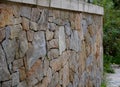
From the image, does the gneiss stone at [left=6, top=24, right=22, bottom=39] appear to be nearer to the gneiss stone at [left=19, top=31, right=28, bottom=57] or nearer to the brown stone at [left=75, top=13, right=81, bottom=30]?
the gneiss stone at [left=19, top=31, right=28, bottom=57]

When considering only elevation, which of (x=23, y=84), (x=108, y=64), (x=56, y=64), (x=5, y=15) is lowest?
(x=108, y=64)

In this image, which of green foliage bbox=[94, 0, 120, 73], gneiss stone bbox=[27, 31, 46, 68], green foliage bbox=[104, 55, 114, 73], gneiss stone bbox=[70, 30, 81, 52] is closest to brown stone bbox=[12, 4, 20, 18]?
gneiss stone bbox=[27, 31, 46, 68]

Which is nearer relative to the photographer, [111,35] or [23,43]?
[23,43]

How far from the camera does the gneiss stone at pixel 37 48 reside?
4047 millimetres

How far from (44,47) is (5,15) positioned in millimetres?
1063

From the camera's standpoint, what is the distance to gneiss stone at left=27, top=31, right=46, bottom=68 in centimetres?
405

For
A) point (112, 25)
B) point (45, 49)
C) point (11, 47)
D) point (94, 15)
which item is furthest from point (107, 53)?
point (11, 47)

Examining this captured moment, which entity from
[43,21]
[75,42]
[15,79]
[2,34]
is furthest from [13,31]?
[75,42]

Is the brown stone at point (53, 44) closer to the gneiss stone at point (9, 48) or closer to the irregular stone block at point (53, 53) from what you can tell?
the irregular stone block at point (53, 53)

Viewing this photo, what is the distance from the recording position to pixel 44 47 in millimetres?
4414

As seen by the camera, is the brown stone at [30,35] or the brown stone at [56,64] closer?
the brown stone at [30,35]

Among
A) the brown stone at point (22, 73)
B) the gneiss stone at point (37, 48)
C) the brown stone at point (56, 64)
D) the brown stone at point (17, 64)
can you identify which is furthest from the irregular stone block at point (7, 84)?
the brown stone at point (56, 64)

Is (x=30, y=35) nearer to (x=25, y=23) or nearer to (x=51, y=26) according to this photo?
(x=25, y=23)

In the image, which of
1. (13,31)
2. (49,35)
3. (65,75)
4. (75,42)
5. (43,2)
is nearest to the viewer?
(13,31)
